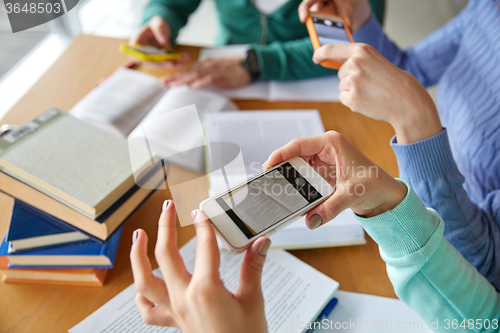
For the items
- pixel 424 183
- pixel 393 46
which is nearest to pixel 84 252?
pixel 424 183

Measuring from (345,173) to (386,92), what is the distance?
193 mm

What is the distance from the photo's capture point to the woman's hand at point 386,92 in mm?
494

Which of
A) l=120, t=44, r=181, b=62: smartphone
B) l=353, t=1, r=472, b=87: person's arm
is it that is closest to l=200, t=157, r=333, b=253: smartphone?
l=353, t=1, r=472, b=87: person's arm

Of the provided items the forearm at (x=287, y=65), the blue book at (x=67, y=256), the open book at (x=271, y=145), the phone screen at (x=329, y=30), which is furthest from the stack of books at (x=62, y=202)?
the forearm at (x=287, y=65)

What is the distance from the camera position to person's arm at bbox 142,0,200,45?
0.96m

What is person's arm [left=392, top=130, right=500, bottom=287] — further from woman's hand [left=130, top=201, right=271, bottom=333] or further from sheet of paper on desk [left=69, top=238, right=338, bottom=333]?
woman's hand [left=130, top=201, right=271, bottom=333]

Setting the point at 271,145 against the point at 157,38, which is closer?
the point at 271,145

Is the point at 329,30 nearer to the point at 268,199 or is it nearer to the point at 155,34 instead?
the point at 268,199

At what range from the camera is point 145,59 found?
0.88 metres

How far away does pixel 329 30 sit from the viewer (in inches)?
23.6

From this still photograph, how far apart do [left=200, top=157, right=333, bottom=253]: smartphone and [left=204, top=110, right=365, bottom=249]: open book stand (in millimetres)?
52

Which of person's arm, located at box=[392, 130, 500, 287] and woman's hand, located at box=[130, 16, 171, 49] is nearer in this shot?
person's arm, located at box=[392, 130, 500, 287]

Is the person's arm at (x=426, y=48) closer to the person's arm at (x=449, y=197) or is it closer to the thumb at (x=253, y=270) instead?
the person's arm at (x=449, y=197)

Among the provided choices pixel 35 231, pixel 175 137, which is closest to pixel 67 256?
pixel 35 231
